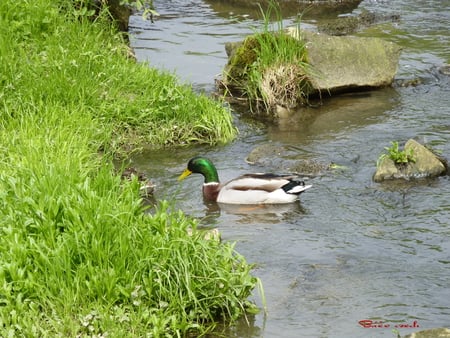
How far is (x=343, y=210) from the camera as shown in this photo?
8641mm

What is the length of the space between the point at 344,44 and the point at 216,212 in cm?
438

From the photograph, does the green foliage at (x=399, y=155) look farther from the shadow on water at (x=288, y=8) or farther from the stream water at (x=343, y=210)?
the shadow on water at (x=288, y=8)

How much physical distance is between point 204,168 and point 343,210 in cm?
157

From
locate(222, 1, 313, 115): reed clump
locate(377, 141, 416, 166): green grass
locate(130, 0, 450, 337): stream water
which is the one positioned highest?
locate(222, 1, 313, 115): reed clump

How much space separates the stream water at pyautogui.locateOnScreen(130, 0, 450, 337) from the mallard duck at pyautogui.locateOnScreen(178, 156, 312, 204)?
0.13 meters

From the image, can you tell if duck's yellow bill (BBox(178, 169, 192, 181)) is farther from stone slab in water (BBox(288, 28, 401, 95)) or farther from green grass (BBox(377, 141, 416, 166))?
stone slab in water (BBox(288, 28, 401, 95))

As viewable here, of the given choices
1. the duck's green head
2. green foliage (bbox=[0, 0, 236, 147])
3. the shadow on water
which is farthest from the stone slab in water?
the shadow on water

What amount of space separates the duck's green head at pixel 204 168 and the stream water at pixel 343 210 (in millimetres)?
270

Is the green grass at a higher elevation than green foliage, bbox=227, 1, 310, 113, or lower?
lower

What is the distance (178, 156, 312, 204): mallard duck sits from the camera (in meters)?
9.05

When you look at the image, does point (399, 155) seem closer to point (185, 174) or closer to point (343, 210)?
point (343, 210)

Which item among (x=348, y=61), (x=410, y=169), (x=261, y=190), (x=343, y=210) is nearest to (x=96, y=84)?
(x=261, y=190)

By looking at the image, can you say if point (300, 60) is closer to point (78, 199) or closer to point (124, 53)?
point (124, 53)

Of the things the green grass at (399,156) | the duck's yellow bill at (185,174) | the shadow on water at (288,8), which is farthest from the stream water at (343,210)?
the shadow on water at (288,8)
